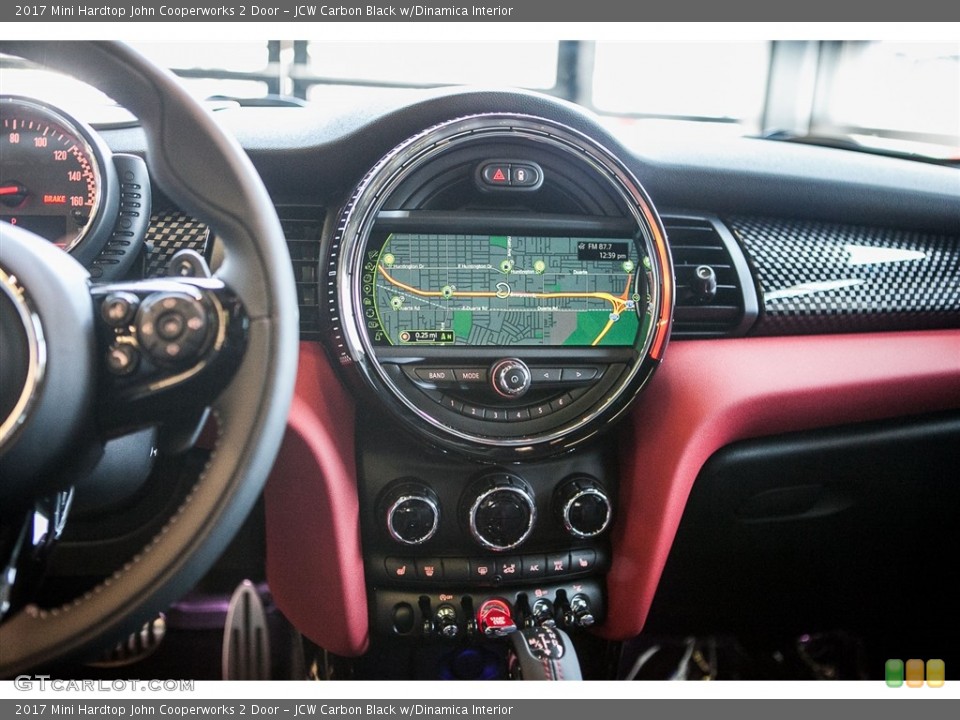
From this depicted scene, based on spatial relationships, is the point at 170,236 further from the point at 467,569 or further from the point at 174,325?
the point at 467,569

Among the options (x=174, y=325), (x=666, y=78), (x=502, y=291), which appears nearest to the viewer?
(x=174, y=325)

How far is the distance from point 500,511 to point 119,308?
0.59 m

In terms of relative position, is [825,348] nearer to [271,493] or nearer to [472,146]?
[472,146]

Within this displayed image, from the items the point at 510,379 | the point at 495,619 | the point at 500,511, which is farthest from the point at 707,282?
the point at 495,619

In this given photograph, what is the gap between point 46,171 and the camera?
1.04 meters

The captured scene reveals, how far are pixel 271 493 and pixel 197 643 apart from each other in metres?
0.50

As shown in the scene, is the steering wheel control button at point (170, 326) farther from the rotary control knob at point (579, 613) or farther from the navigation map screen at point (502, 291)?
the rotary control knob at point (579, 613)

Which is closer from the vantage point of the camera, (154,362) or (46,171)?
(154,362)

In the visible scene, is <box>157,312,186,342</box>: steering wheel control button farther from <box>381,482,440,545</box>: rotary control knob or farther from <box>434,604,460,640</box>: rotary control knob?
<box>434,604,460,640</box>: rotary control knob

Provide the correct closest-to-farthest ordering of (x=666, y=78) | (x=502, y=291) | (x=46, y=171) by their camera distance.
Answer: (x=46, y=171), (x=502, y=291), (x=666, y=78)

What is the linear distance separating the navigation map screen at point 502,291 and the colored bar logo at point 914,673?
61 cm

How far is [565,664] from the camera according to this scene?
1064 mm
